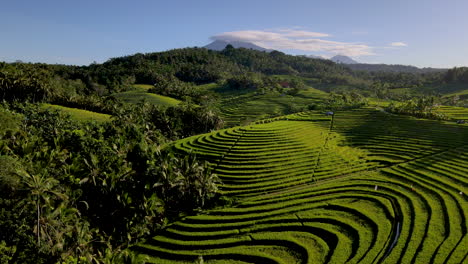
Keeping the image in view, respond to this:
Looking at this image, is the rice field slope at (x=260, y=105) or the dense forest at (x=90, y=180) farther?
the rice field slope at (x=260, y=105)

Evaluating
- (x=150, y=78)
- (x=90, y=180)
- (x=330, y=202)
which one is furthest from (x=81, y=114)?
(x=150, y=78)

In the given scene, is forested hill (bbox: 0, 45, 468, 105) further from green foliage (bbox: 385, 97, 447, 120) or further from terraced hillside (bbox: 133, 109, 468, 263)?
green foliage (bbox: 385, 97, 447, 120)

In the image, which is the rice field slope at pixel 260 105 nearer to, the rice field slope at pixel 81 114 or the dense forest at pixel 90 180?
the dense forest at pixel 90 180

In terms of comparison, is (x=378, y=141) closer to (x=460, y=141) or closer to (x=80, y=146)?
(x=460, y=141)

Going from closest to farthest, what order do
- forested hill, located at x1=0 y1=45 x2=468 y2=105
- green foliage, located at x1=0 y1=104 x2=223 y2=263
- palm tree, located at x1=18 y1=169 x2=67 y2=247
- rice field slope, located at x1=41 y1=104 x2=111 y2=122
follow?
palm tree, located at x1=18 y1=169 x2=67 y2=247 → green foliage, located at x1=0 y1=104 x2=223 y2=263 → rice field slope, located at x1=41 y1=104 x2=111 y2=122 → forested hill, located at x1=0 y1=45 x2=468 y2=105

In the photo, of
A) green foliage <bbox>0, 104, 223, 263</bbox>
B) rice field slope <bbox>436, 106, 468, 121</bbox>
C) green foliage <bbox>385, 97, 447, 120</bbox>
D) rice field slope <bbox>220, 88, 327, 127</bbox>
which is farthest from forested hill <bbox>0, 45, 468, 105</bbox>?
green foliage <bbox>385, 97, 447, 120</bbox>

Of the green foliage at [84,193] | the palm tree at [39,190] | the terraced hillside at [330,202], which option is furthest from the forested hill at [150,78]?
the palm tree at [39,190]

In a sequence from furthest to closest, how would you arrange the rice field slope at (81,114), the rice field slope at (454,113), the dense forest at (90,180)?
the rice field slope at (81,114)
the rice field slope at (454,113)
the dense forest at (90,180)

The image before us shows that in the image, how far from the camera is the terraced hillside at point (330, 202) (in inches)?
1098

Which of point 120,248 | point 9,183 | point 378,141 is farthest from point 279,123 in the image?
point 9,183

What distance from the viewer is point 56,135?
4822 cm

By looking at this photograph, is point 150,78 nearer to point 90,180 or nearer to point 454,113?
point 454,113

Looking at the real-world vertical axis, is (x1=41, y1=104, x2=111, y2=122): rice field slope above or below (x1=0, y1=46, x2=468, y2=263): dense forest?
above

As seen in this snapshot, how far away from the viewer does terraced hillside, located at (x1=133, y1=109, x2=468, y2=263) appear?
27.9 meters
